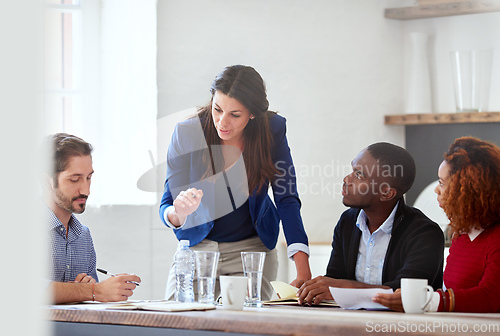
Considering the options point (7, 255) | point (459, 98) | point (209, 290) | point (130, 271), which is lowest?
point (130, 271)

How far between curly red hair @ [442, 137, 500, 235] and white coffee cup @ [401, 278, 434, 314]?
0.37 m

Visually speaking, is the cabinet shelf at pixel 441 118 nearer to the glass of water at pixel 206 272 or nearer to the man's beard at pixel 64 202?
the man's beard at pixel 64 202

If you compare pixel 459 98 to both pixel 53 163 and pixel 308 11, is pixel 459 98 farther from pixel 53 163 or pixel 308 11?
pixel 53 163

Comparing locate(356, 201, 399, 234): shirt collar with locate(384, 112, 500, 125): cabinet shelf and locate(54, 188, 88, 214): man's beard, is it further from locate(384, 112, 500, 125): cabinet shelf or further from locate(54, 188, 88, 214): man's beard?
locate(384, 112, 500, 125): cabinet shelf

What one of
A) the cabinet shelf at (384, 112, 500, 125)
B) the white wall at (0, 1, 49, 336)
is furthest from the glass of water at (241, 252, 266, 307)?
the cabinet shelf at (384, 112, 500, 125)

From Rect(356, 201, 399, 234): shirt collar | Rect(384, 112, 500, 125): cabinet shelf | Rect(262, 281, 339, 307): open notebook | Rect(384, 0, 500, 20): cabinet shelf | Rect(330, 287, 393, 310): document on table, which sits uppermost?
Rect(384, 0, 500, 20): cabinet shelf

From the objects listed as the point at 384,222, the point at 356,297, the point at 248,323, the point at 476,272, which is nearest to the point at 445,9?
the point at 384,222

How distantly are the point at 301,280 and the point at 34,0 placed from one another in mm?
1427

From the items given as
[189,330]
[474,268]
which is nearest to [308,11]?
[474,268]

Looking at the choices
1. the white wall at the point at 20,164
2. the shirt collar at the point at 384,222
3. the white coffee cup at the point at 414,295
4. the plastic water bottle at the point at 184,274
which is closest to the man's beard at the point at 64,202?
the plastic water bottle at the point at 184,274

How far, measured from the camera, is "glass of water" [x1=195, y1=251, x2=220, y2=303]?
4.53 feet

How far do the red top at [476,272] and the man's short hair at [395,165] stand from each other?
22cm

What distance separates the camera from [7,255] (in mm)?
285

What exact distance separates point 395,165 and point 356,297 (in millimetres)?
567
